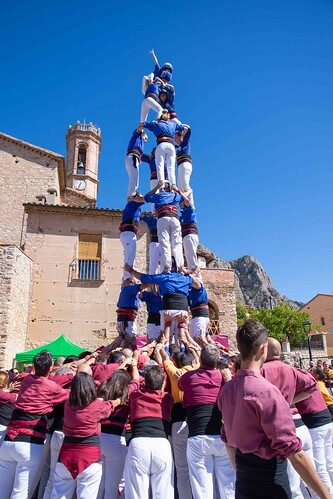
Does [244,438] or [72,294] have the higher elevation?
[72,294]

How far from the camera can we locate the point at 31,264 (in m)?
19.7

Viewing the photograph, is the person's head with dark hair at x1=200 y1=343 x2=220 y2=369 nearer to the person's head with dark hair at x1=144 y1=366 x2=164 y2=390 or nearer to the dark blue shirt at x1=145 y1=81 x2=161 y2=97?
the person's head with dark hair at x1=144 y1=366 x2=164 y2=390

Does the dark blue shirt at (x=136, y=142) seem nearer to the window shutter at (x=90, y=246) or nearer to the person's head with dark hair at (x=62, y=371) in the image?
the person's head with dark hair at (x=62, y=371)

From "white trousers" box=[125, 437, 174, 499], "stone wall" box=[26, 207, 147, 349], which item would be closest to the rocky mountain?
"stone wall" box=[26, 207, 147, 349]

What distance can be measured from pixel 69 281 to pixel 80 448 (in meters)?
16.5

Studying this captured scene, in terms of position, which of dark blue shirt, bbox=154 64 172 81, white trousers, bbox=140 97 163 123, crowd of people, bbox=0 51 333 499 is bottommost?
crowd of people, bbox=0 51 333 499

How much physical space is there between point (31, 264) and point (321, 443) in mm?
17300

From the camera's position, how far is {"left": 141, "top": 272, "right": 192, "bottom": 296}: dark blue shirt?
877 cm

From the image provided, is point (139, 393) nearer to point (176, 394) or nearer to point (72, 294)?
point (176, 394)

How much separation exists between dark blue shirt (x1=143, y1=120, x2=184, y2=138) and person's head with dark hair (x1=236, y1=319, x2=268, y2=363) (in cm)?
821

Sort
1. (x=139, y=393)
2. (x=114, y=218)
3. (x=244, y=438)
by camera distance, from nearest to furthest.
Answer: (x=244, y=438) < (x=139, y=393) < (x=114, y=218)

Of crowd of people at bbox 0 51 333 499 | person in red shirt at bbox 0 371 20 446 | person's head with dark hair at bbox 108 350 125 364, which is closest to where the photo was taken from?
crowd of people at bbox 0 51 333 499

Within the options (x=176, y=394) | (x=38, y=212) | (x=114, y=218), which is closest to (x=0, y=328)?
(x=38, y=212)

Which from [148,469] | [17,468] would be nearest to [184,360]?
[148,469]
